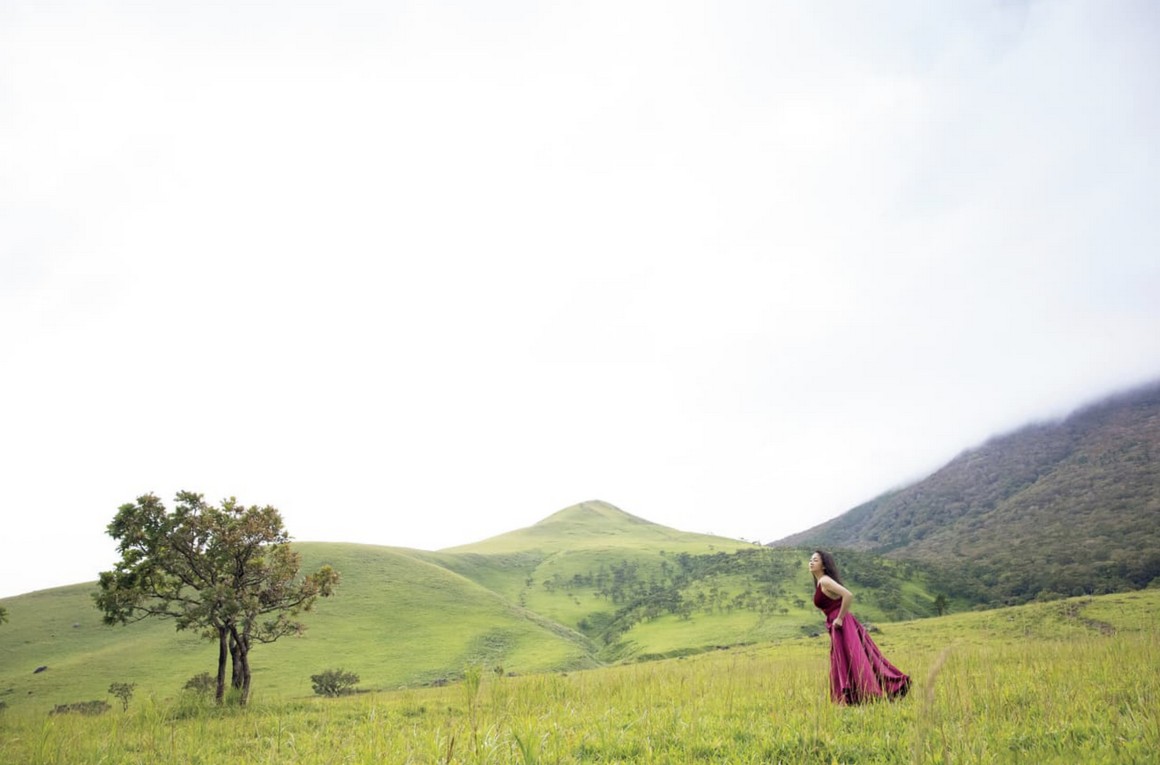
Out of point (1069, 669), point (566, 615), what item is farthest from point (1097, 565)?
point (1069, 669)

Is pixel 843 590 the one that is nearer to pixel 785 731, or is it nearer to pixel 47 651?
pixel 785 731

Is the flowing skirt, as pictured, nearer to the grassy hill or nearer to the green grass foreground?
the green grass foreground

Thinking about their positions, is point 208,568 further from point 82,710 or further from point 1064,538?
point 1064,538

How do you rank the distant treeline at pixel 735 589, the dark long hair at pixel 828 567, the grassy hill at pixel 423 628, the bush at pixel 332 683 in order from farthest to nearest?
the distant treeline at pixel 735 589 → the grassy hill at pixel 423 628 → the bush at pixel 332 683 → the dark long hair at pixel 828 567

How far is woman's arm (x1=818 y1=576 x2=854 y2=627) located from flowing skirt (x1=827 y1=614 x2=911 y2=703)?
19cm

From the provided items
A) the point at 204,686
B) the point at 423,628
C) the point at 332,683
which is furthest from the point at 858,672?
the point at 423,628

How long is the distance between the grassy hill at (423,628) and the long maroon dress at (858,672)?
199 ft

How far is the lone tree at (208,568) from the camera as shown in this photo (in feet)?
71.7

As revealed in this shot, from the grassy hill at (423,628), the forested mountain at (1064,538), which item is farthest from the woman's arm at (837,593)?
the forested mountain at (1064,538)

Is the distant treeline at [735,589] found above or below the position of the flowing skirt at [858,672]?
below

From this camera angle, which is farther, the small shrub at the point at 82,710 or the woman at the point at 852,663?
the small shrub at the point at 82,710

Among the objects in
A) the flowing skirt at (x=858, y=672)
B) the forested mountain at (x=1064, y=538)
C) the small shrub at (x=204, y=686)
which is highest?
the flowing skirt at (x=858, y=672)

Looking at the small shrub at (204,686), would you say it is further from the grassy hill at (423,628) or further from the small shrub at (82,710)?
the grassy hill at (423,628)

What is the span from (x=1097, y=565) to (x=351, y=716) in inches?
5625
